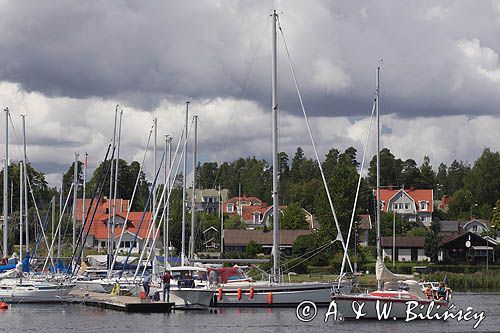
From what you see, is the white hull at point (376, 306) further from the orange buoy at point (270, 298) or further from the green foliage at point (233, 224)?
the green foliage at point (233, 224)

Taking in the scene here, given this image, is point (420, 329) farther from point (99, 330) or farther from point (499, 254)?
point (499, 254)

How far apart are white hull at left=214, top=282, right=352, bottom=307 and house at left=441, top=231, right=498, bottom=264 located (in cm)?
5796

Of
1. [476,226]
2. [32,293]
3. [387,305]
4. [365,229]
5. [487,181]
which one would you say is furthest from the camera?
[487,181]

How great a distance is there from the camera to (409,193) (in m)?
174

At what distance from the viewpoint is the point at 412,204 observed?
170625 mm

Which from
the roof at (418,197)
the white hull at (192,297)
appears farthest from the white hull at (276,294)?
the roof at (418,197)

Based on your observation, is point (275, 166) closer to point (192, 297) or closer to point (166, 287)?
point (192, 297)

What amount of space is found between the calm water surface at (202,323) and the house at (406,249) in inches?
2222

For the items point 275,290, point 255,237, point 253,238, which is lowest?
point 275,290

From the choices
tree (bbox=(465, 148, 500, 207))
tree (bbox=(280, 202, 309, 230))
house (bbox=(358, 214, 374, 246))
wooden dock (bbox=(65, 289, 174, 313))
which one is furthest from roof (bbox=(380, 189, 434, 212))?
wooden dock (bbox=(65, 289, 174, 313))

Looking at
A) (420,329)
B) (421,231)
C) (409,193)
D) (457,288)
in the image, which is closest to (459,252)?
(421,231)

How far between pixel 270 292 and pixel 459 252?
→ 6285cm

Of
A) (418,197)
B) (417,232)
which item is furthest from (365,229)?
(418,197)

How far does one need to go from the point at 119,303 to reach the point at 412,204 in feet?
392
